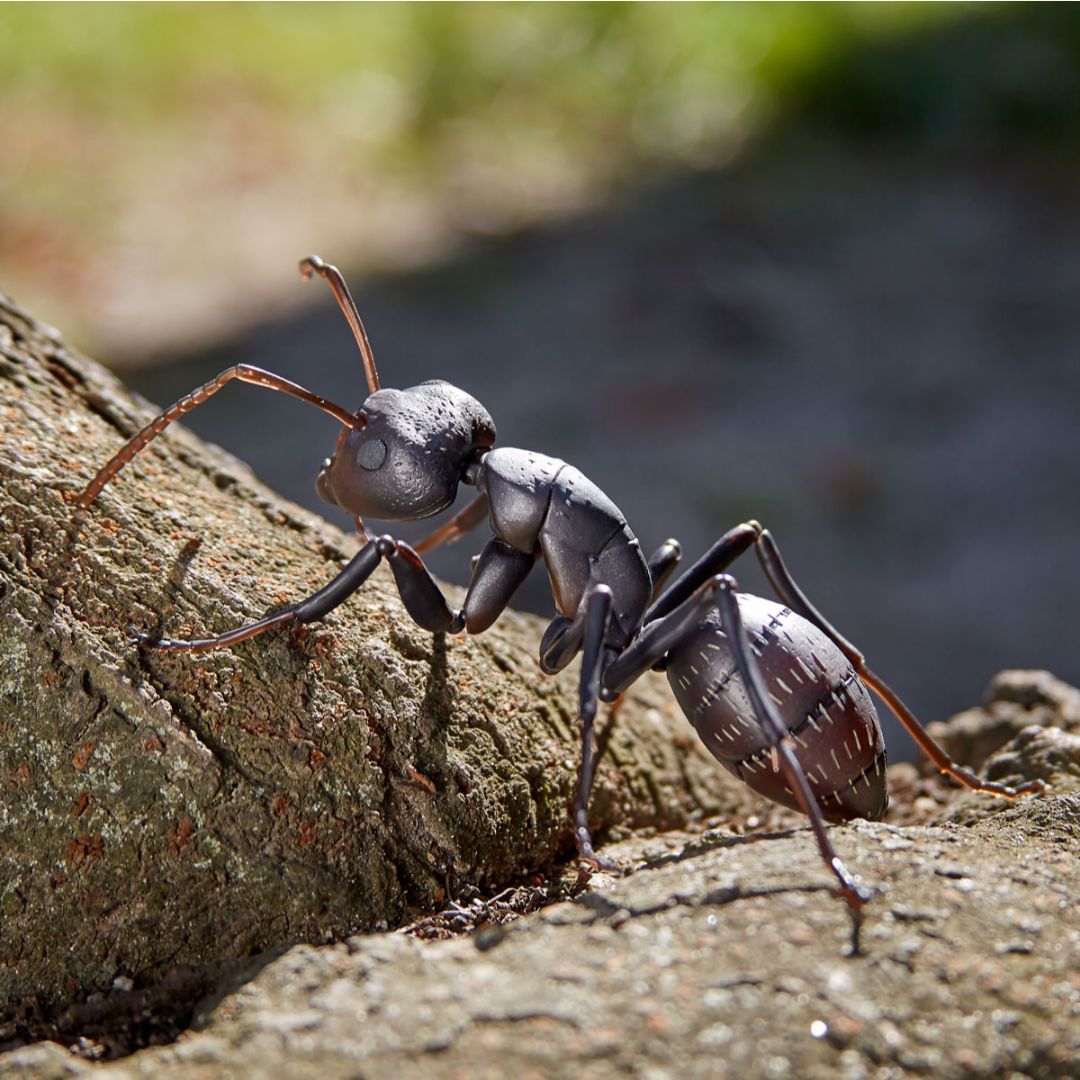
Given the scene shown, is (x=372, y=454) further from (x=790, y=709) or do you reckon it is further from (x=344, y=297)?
(x=790, y=709)

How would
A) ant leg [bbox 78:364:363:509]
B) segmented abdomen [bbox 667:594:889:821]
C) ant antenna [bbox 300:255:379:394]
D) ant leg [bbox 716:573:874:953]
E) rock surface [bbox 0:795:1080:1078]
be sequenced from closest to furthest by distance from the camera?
rock surface [bbox 0:795:1080:1078], ant leg [bbox 716:573:874:953], ant leg [bbox 78:364:363:509], segmented abdomen [bbox 667:594:889:821], ant antenna [bbox 300:255:379:394]

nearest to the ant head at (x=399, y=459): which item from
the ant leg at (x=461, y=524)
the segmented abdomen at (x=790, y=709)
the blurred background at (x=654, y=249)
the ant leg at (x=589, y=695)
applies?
the ant leg at (x=461, y=524)

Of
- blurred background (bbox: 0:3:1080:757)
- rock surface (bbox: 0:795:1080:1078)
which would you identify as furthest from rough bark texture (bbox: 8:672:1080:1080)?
blurred background (bbox: 0:3:1080:757)

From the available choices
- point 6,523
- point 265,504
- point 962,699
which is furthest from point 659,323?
point 6,523

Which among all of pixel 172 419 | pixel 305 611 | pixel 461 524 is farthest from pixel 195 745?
pixel 461 524

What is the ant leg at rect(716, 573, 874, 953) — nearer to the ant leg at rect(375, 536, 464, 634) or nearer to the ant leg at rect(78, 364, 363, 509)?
the ant leg at rect(375, 536, 464, 634)

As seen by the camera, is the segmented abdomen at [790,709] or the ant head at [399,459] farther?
the ant head at [399,459]

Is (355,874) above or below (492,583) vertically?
below

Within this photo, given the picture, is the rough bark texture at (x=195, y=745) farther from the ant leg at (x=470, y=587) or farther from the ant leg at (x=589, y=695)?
the ant leg at (x=589, y=695)
